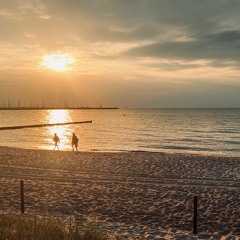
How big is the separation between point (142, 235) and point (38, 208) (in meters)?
5.33

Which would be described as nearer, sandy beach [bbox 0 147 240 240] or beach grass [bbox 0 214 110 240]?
beach grass [bbox 0 214 110 240]

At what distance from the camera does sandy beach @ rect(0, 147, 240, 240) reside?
1123 centimetres

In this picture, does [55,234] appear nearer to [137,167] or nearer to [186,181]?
[186,181]

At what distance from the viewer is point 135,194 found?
15.7 m

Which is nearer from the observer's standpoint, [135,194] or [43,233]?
[43,233]

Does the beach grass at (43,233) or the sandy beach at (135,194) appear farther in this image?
the sandy beach at (135,194)

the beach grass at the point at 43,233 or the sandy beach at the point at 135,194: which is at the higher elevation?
the beach grass at the point at 43,233

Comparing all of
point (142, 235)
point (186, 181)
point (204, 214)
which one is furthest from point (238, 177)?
point (142, 235)

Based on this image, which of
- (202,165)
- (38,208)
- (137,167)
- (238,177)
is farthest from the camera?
(202,165)

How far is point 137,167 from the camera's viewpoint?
23.8 m

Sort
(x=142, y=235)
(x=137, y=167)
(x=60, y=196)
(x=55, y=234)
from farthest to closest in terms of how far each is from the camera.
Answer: (x=137, y=167) → (x=60, y=196) → (x=142, y=235) → (x=55, y=234)

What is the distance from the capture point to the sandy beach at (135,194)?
1123 cm

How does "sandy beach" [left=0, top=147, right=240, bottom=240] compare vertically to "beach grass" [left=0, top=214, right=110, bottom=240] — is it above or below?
below

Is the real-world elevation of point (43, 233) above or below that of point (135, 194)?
above
